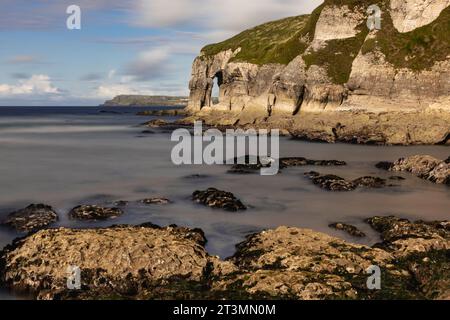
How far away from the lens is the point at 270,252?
17.8 meters

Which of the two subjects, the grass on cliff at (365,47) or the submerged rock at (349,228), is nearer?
the submerged rock at (349,228)

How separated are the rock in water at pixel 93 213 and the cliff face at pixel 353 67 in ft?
167

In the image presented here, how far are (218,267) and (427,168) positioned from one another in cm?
2940

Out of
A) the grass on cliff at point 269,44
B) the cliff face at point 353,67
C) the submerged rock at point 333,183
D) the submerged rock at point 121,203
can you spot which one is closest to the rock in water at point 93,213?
the submerged rock at point 121,203

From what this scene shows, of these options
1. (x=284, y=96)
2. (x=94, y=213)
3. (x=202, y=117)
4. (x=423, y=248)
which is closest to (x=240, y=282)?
(x=423, y=248)

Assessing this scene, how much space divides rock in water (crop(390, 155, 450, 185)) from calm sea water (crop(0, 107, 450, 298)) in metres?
1.17

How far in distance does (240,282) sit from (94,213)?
44.7 ft

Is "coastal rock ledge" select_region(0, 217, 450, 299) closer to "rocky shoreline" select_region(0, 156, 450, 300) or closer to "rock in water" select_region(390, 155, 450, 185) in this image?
"rocky shoreline" select_region(0, 156, 450, 300)

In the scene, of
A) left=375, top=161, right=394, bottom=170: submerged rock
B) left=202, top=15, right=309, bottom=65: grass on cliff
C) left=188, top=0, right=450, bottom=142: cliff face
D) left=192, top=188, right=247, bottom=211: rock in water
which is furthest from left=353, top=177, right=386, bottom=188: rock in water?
left=202, top=15, right=309, bottom=65: grass on cliff

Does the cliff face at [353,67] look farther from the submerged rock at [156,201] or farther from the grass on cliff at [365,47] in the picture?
the submerged rock at [156,201]

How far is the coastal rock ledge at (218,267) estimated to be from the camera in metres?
14.2
